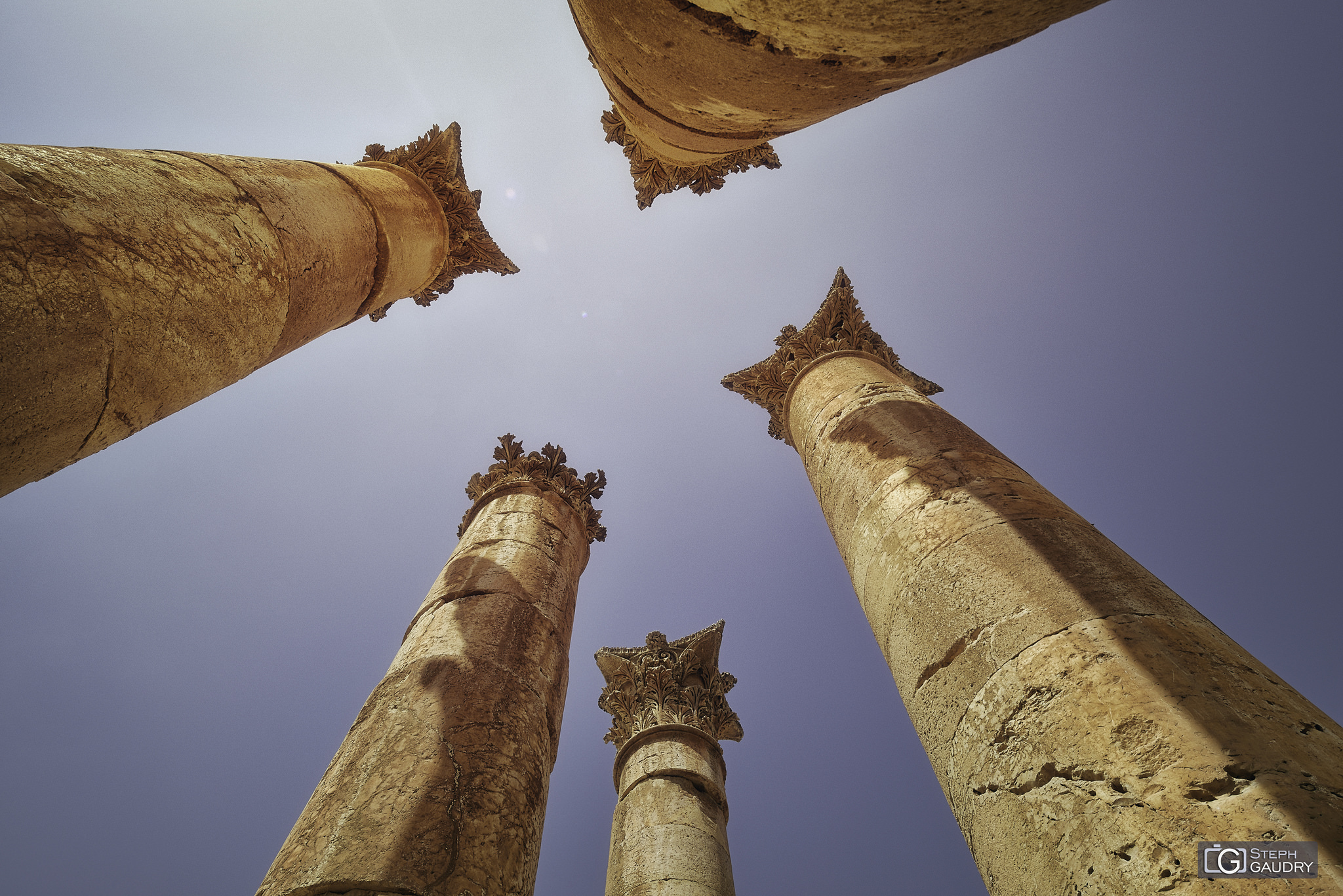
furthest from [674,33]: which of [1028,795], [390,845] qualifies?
[390,845]

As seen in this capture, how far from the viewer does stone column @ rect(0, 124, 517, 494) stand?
284 centimetres

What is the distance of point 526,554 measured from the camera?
693cm

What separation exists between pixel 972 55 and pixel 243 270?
196 inches

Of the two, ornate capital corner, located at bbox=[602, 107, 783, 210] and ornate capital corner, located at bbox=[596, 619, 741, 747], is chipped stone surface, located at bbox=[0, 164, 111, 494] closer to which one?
ornate capital corner, located at bbox=[602, 107, 783, 210]

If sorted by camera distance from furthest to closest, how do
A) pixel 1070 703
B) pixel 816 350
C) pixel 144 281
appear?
pixel 816 350, pixel 144 281, pixel 1070 703

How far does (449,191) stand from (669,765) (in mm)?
9583

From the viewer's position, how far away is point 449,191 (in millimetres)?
9367

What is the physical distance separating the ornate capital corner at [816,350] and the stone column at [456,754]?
4613 mm

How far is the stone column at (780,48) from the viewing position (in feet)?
9.36

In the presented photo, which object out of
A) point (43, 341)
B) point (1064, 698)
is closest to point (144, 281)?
point (43, 341)

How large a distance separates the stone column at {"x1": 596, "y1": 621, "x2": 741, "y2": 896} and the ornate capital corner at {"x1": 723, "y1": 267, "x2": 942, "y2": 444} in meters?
4.23

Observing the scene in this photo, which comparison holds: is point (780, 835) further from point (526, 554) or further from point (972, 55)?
point (972, 55)

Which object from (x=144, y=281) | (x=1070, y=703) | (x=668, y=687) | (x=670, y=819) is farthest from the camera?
(x=668, y=687)

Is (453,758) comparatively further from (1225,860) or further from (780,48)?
(780,48)
